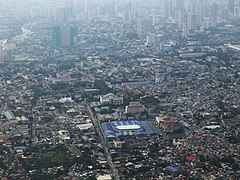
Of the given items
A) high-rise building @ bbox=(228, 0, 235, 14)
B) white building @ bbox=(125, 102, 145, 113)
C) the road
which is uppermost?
high-rise building @ bbox=(228, 0, 235, 14)

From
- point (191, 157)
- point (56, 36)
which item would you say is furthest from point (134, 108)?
point (56, 36)

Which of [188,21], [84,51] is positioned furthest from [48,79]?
[188,21]

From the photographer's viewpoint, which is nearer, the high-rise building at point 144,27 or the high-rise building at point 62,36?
the high-rise building at point 62,36

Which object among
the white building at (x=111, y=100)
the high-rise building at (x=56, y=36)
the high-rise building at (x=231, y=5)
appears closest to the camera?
the white building at (x=111, y=100)

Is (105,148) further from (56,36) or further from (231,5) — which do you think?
(231,5)

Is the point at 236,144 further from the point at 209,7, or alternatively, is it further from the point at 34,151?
the point at 209,7

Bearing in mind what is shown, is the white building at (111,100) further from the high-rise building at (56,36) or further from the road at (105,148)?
the high-rise building at (56,36)

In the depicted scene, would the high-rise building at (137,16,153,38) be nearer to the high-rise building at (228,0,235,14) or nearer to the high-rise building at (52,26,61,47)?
the high-rise building at (52,26,61,47)

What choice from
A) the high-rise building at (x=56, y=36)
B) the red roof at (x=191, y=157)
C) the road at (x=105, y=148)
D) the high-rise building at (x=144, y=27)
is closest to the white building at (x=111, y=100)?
the road at (x=105, y=148)

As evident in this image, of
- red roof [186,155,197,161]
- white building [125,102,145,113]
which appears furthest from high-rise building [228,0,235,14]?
red roof [186,155,197,161]
